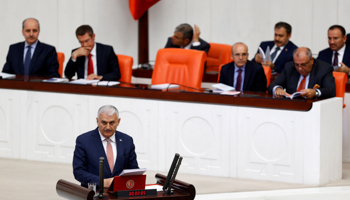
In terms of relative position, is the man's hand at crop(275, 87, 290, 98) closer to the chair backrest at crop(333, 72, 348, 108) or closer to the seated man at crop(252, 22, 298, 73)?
the chair backrest at crop(333, 72, 348, 108)

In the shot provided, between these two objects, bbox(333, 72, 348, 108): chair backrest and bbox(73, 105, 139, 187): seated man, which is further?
bbox(333, 72, 348, 108): chair backrest

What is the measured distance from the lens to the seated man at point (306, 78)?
5699mm

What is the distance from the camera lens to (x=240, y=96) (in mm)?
5594

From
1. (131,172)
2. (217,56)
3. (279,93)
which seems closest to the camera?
(131,172)

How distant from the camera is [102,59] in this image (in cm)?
674

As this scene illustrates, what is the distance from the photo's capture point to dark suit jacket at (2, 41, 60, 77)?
6785 mm

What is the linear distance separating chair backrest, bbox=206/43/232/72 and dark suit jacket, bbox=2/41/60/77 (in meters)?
2.19

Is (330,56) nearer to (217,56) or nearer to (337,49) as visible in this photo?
(337,49)

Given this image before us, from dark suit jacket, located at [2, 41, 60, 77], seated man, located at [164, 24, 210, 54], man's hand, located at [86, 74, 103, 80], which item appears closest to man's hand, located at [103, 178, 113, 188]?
man's hand, located at [86, 74, 103, 80]

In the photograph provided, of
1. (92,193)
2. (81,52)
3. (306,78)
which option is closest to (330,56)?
(306,78)

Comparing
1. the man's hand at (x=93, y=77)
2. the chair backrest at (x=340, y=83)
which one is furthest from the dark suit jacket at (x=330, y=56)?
the man's hand at (x=93, y=77)

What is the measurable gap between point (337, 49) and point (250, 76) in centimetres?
146

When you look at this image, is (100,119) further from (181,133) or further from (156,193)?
(181,133)

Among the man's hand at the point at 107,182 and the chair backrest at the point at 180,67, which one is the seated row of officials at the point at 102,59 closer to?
the chair backrest at the point at 180,67
